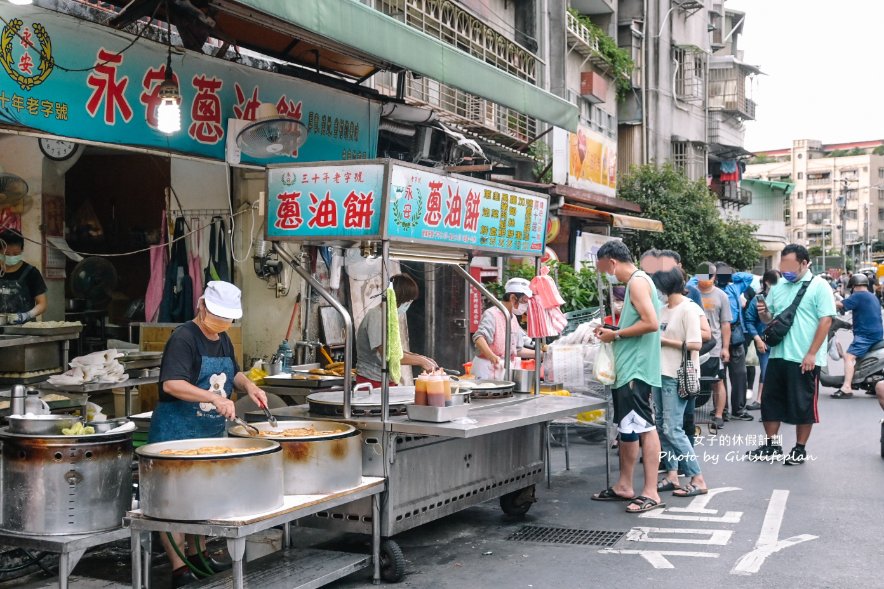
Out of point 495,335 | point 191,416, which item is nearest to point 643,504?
point 495,335

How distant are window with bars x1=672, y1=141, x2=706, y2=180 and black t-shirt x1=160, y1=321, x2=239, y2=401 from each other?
89.7 ft

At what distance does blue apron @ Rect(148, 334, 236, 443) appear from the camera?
216 inches

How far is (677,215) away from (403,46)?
1883 centimetres

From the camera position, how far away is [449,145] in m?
12.8

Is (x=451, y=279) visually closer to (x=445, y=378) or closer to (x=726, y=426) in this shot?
(x=726, y=426)

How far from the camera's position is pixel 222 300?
17.6ft

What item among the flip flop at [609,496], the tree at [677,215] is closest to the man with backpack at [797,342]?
the flip flop at [609,496]

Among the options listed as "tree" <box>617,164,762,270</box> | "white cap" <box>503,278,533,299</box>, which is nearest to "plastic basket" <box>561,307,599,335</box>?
"white cap" <box>503,278,533,299</box>

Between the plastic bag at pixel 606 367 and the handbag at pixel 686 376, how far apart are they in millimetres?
737

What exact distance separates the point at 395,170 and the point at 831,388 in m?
12.8

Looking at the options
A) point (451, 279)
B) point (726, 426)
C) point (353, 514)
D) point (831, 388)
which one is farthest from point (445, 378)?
point (831, 388)

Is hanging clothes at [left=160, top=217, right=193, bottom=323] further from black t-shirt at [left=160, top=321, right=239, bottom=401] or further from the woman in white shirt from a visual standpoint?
the woman in white shirt

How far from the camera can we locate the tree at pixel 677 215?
24.8m

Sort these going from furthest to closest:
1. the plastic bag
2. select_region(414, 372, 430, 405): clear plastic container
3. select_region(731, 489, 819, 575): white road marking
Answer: the plastic bag < select_region(731, 489, 819, 575): white road marking < select_region(414, 372, 430, 405): clear plastic container
